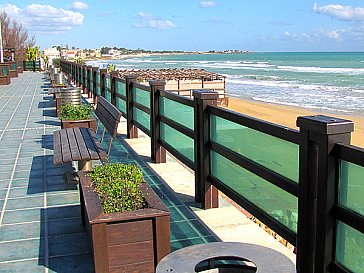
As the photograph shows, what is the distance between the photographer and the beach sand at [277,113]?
2180cm

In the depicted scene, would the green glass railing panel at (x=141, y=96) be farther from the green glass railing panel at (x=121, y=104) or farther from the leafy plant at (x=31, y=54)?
the leafy plant at (x=31, y=54)

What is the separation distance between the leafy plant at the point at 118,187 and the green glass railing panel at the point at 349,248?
1464 mm

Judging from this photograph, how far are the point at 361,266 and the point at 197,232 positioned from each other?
77.1 inches

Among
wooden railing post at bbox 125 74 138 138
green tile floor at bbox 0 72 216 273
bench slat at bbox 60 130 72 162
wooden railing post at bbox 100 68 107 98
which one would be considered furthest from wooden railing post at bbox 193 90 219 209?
wooden railing post at bbox 100 68 107 98

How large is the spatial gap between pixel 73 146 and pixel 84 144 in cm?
15

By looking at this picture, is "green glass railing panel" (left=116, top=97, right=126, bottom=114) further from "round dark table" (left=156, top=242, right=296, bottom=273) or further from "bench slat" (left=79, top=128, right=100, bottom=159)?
"round dark table" (left=156, top=242, right=296, bottom=273)

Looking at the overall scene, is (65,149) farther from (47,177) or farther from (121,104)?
(121,104)

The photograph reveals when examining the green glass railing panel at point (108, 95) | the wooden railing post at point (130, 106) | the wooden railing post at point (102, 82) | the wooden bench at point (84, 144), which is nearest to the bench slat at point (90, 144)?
the wooden bench at point (84, 144)

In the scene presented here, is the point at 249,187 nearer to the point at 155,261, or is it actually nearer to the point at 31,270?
the point at 155,261

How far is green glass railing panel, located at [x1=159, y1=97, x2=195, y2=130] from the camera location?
5.94 meters

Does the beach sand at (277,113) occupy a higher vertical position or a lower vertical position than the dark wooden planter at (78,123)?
lower

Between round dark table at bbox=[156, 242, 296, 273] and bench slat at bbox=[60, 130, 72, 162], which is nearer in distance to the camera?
round dark table at bbox=[156, 242, 296, 273]

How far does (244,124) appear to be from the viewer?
434 centimetres

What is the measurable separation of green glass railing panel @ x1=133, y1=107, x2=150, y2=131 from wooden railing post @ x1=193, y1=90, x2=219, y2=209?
3001 mm
